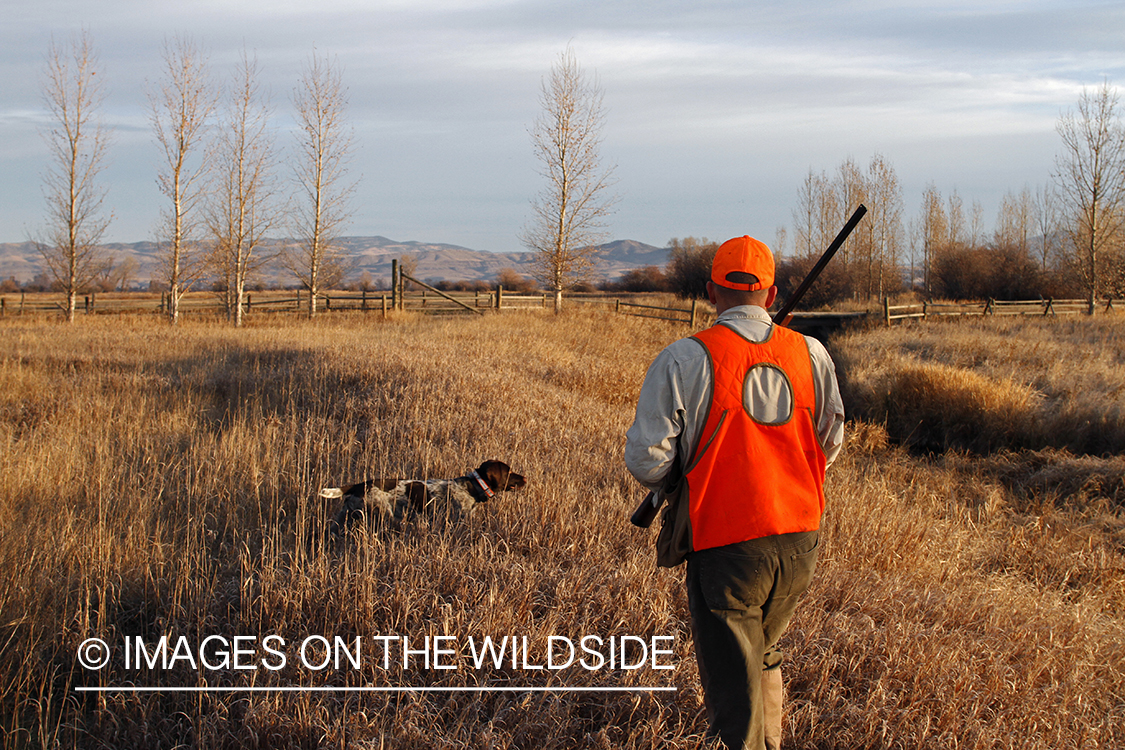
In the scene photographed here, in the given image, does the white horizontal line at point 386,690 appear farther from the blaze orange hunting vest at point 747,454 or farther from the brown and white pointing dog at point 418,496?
the brown and white pointing dog at point 418,496

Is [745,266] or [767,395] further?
[745,266]

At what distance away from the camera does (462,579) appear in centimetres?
355

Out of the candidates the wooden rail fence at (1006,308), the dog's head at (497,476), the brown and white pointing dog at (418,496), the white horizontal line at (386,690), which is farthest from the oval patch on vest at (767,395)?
the wooden rail fence at (1006,308)

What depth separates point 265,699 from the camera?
2631 mm

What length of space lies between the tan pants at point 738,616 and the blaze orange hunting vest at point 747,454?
69 mm

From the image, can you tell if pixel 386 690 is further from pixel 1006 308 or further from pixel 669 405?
pixel 1006 308

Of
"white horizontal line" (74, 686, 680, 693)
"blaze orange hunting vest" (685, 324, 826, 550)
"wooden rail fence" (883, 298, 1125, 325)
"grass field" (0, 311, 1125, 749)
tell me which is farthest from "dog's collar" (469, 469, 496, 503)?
"wooden rail fence" (883, 298, 1125, 325)

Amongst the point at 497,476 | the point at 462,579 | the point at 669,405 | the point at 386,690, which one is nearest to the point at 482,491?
the point at 497,476

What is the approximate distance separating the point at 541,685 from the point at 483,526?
66.2 inches

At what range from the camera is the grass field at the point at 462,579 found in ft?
9.11

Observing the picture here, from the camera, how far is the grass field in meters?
2.78

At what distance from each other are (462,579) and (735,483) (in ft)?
6.05

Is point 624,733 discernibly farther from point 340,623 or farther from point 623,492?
point 623,492

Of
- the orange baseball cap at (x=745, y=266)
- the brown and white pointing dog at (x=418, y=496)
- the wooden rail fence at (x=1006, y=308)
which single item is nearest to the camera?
the orange baseball cap at (x=745, y=266)
